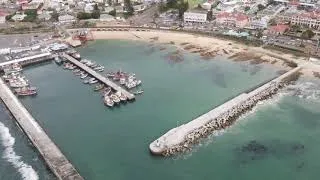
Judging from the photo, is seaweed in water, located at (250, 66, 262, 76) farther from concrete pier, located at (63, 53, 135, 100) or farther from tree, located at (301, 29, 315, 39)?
concrete pier, located at (63, 53, 135, 100)

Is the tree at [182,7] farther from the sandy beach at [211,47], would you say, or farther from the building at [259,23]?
the building at [259,23]

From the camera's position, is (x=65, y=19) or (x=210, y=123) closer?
(x=210, y=123)

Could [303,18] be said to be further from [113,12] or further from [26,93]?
[26,93]

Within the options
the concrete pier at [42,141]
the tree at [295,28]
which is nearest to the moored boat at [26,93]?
the concrete pier at [42,141]

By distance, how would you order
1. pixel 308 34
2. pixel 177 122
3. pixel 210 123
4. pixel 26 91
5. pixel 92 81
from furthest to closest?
pixel 308 34
pixel 92 81
pixel 26 91
pixel 177 122
pixel 210 123

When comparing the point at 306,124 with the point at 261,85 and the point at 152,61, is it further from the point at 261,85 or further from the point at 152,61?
the point at 152,61

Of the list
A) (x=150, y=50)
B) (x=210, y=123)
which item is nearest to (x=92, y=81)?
(x=150, y=50)

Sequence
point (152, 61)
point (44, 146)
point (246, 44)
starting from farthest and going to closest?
point (246, 44), point (152, 61), point (44, 146)

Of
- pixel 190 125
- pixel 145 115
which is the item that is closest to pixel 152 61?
pixel 145 115
